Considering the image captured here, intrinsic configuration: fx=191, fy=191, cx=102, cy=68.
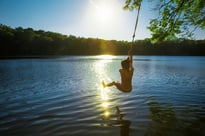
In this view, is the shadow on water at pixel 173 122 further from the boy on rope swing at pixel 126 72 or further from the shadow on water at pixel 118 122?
the boy on rope swing at pixel 126 72

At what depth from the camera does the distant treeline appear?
327 feet

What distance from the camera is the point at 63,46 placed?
411ft

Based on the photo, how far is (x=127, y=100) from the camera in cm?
1121

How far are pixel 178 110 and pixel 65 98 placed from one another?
21.3ft

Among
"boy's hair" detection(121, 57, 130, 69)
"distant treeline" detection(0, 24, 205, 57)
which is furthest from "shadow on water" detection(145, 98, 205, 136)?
"distant treeline" detection(0, 24, 205, 57)

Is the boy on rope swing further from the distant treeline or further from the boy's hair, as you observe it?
the distant treeline

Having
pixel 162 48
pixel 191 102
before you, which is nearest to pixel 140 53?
pixel 162 48

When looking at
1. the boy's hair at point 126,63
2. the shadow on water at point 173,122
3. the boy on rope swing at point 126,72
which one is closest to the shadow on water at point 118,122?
the shadow on water at point 173,122

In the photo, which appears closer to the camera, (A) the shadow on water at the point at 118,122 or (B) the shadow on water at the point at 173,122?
(B) the shadow on water at the point at 173,122

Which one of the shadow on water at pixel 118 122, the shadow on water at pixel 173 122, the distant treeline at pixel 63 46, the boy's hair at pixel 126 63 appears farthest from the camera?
the distant treeline at pixel 63 46

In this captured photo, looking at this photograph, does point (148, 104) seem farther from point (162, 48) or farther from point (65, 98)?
point (162, 48)

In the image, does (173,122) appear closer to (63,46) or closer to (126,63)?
(126,63)

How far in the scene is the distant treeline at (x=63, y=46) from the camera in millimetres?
99588

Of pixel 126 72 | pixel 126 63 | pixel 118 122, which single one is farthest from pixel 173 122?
pixel 126 63
